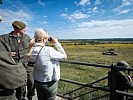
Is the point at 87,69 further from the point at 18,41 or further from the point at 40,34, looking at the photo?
the point at 40,34

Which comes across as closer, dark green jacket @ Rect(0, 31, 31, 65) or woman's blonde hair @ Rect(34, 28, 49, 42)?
woman's blonde hair @ Rect(34, 28, 49, 42)

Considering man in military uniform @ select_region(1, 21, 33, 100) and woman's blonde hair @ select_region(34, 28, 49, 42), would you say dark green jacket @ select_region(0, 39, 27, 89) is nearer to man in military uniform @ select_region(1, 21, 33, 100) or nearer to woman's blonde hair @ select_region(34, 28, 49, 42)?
woman's blonde hair @ select_region(34, 28, 49, 42)

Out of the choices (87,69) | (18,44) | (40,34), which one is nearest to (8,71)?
(40,34)

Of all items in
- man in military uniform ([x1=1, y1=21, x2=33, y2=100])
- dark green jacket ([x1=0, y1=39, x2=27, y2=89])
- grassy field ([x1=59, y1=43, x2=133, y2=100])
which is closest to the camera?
dark green jacket ([x1=0, y1=39, x2=27, y2=89])

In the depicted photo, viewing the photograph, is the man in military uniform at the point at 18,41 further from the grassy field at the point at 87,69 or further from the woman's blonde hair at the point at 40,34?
the grassy field at the point at 87,69

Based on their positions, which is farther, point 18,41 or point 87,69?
point 87,69

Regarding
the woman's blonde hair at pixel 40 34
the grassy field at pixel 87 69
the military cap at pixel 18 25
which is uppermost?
the military cap at pixel 18 25

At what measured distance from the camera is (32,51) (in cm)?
333

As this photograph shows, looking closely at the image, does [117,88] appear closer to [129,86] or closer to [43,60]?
[129,86]

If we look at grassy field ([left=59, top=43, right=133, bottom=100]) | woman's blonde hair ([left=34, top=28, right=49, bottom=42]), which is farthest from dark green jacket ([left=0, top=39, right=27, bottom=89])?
grassy field ([left=59, top=43, right=133, bottom=100])

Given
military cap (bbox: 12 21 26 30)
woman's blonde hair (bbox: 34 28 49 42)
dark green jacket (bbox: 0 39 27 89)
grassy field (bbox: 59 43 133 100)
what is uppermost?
military cap (bbox: 12 21 26 30)

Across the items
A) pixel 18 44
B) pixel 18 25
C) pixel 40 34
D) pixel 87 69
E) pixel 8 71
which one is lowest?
pixel 87 69

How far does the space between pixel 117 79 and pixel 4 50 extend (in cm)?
244

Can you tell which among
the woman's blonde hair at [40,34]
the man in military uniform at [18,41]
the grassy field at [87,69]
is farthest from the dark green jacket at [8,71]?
the grassy field at [87,69]
